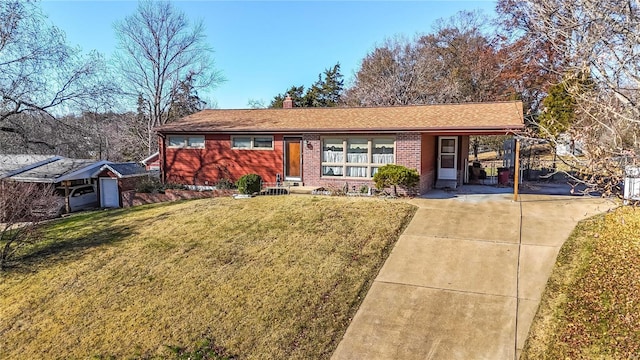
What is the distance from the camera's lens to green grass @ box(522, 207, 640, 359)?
4727mm

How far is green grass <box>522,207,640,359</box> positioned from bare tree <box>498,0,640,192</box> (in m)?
1.13

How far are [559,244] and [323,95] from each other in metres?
33.6

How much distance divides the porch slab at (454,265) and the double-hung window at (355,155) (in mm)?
5262

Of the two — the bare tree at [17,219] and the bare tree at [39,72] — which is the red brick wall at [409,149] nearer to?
the bare tree at [17,219]

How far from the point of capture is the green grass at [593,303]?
4.73 meters

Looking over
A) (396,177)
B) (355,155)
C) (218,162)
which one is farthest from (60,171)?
(396,177)

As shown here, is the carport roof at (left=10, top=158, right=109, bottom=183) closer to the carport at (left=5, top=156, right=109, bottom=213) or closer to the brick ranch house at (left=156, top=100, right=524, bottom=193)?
the carport at (left=5, top=156, right=109, bottom=213)

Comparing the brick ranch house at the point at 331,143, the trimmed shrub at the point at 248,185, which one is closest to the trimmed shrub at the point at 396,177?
the brick ranch house at the point at 331,143

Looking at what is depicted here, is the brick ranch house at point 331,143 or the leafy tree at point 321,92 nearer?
the brick ranch house at point 331,143

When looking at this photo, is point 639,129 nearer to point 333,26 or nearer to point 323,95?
point 333,26

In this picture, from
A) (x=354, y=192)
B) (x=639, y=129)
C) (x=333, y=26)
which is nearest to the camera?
(x=639, y=129)

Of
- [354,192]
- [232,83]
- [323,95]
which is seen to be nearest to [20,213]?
[354,192]

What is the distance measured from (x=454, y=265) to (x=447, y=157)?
8.19 meters

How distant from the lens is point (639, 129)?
4.95 meters
